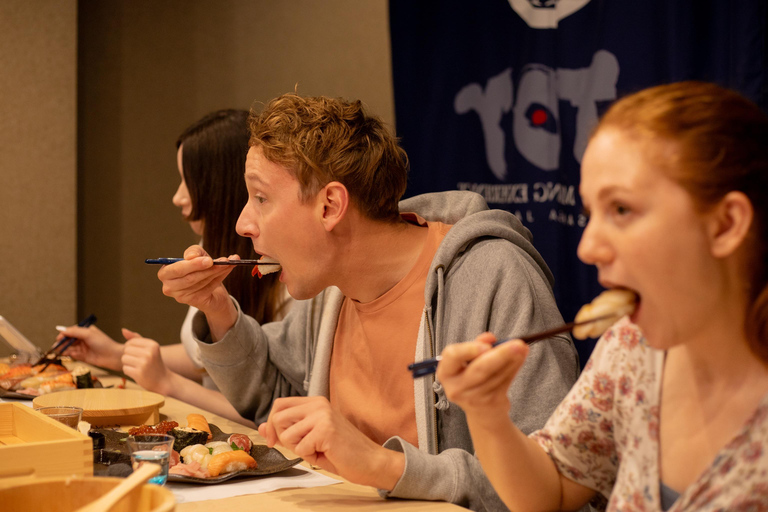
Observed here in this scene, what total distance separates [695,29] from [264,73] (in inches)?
96.1

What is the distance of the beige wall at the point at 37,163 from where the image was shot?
371 centimetres

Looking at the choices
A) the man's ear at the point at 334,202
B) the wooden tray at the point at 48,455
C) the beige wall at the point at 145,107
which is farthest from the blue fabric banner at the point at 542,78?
the wooden tray at the point at 48,455

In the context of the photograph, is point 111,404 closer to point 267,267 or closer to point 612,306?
point 267,267

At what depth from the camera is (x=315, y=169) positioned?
170cm

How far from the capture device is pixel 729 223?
0.90 meters

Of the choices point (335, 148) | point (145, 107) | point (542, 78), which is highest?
point (145, 107)

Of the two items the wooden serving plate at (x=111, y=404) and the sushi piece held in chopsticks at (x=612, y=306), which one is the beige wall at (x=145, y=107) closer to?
the wooden serving plate at (x=111, y=404)


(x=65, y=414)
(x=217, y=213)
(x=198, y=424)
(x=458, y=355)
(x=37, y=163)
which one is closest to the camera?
(x=458, y=355)

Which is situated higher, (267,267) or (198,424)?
(267,267)

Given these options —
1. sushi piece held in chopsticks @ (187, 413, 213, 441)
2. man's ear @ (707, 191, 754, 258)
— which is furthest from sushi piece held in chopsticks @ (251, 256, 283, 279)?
man's ear @ (707, 191, 754, 258)

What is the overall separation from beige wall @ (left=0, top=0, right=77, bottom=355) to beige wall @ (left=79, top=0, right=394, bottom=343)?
0.35 meters

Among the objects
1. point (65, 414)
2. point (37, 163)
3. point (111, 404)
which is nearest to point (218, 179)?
point (111, 404)

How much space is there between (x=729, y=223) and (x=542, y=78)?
1.91 meters

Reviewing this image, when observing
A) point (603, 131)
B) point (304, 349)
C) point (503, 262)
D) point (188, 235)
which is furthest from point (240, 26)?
point (603, 131)
